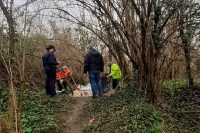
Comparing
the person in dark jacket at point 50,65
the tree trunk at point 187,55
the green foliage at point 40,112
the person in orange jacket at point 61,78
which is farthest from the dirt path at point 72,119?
the tree trunk at point 187,55

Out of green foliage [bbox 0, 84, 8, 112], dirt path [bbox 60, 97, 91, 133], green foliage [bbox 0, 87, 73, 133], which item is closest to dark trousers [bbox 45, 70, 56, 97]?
green foliage [bbox 0, 87, 73, 133]

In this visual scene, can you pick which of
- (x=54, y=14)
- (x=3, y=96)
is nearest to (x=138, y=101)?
(x=3, y=96)

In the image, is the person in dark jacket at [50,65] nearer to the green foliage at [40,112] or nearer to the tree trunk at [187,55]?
the green foliage at [40,112]

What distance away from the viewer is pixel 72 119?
677 centimetres

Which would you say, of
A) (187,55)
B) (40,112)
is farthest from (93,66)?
(187,55)

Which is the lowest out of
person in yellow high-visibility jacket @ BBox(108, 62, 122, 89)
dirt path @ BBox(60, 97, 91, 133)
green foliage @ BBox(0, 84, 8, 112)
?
dirt path @ BBox(60, 97, 91, 133)

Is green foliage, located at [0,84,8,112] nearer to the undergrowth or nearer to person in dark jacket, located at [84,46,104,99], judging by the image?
the undergrowth

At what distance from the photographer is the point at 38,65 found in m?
14.6

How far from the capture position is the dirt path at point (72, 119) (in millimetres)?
6204

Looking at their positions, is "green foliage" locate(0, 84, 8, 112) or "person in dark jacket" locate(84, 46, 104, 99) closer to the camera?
"green foliage" locate(0, 84, 8, 112)

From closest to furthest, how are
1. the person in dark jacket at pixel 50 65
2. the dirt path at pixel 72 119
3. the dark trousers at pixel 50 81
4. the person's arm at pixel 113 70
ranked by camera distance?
the dirt path at pixel 72 119, the person in dark jacket at pixel 50 65, the dark trousers at pixel 50 81, the person's arm at pixel 113 70

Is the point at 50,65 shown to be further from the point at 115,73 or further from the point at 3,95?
the point at 115,73

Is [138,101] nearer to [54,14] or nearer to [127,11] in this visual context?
[127,11]

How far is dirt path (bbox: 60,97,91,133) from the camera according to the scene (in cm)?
620
